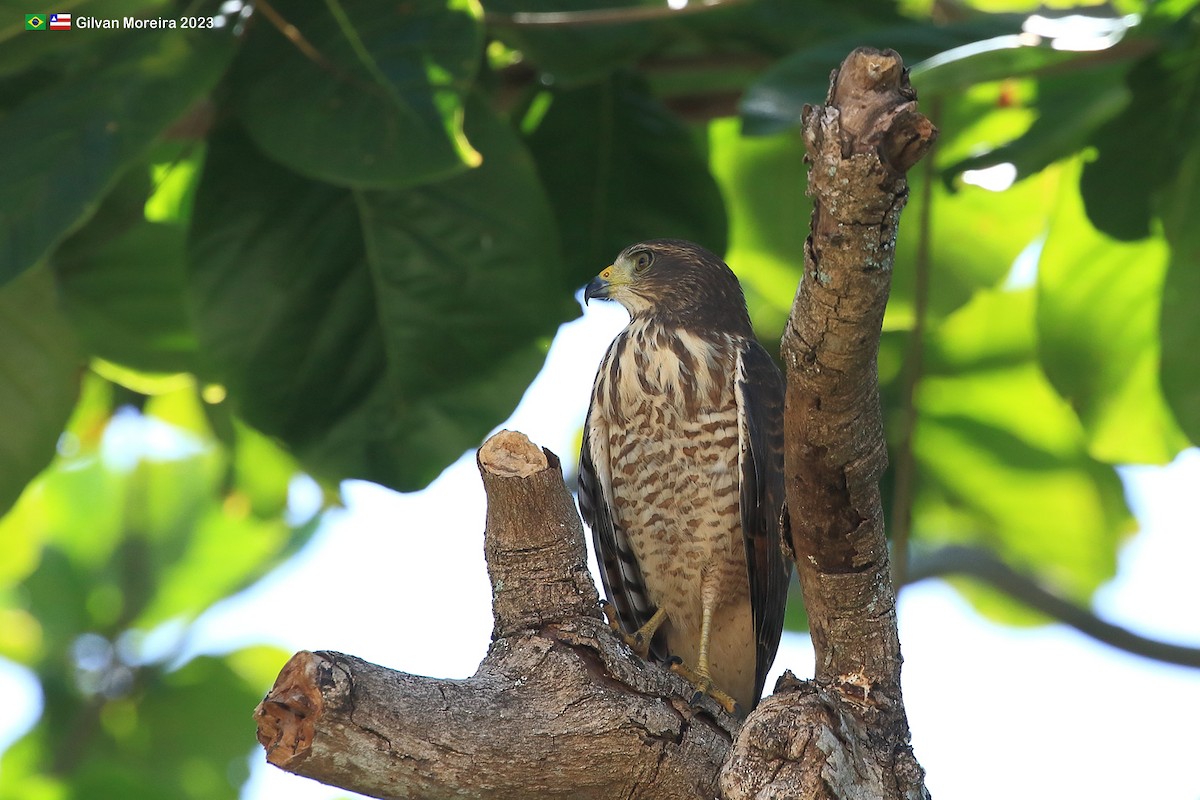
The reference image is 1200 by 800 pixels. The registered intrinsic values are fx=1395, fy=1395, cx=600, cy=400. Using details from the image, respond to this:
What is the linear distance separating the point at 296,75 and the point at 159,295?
1.29 metres

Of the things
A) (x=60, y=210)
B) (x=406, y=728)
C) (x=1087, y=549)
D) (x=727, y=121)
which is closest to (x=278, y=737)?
(x=406, y=728)

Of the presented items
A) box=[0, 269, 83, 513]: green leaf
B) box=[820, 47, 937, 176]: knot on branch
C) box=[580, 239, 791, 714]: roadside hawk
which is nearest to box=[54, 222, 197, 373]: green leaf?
box=[0, 269, 83, 513]: green leaf

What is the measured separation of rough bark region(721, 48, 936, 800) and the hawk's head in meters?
1.85

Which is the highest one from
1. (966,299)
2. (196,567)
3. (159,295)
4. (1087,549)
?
(966,299)

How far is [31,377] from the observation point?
466 centimetres

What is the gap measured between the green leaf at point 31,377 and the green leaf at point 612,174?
1.83 metres

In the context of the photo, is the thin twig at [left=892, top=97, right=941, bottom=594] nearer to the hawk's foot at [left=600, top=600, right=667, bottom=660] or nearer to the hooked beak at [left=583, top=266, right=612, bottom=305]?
the hawk's foot at [left=600, top=600, right=667, bottom=660]

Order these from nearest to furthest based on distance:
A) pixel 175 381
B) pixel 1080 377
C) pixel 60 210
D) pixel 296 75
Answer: pixel 60 210 < pixel 296 75 < pixel 1080 377 < pixel 175 381

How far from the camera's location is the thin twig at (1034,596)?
16.8ft

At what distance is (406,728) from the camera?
2598mm

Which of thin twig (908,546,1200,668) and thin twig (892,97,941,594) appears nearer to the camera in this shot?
thin twig (892,97,941,594)

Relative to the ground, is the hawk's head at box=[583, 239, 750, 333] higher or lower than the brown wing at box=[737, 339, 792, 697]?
higher

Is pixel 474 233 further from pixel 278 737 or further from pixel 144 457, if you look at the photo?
pixel 144 457

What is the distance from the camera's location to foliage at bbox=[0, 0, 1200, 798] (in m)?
4.07
